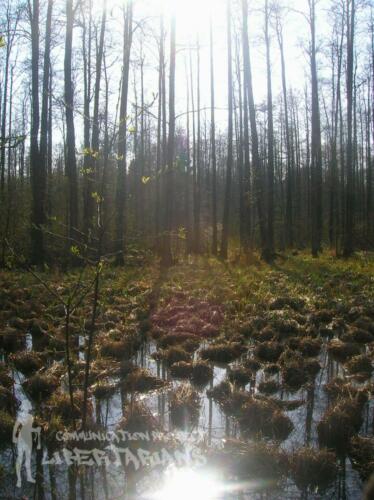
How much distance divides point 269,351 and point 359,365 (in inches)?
44.6

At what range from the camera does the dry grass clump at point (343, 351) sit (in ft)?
20.5

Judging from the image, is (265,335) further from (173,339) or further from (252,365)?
(173,339)

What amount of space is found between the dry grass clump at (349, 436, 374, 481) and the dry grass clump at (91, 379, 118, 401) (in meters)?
2.45

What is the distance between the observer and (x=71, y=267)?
1491 centimetres

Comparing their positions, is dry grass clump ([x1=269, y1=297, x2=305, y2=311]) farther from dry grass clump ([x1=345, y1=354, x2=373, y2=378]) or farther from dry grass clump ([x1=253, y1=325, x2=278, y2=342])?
dry grass clump ([x1=345, y1=354, x2=373, y2=378])

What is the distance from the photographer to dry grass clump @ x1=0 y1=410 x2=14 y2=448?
13.0ft

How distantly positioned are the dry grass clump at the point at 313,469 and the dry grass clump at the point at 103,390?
2.19 metres

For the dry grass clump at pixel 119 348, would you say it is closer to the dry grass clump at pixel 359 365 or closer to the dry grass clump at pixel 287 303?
the dry grass clump at pixel 359 365

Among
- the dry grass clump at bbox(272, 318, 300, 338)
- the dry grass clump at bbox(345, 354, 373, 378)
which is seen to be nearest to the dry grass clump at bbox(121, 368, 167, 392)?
the dry grass clump at bbox(345, 354, 373, 378)

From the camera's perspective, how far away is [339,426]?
13.3ft

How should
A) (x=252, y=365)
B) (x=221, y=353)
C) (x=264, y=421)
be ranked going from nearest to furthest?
(x=264, y=421), (x=252, y=365), (x=221, y=353)

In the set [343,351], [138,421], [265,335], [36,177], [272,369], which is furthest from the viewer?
[36,177]

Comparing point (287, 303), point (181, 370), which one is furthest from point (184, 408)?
point (287, 303)

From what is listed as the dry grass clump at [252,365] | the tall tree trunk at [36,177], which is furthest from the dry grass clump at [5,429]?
the tall tree trunk at [36,177]
